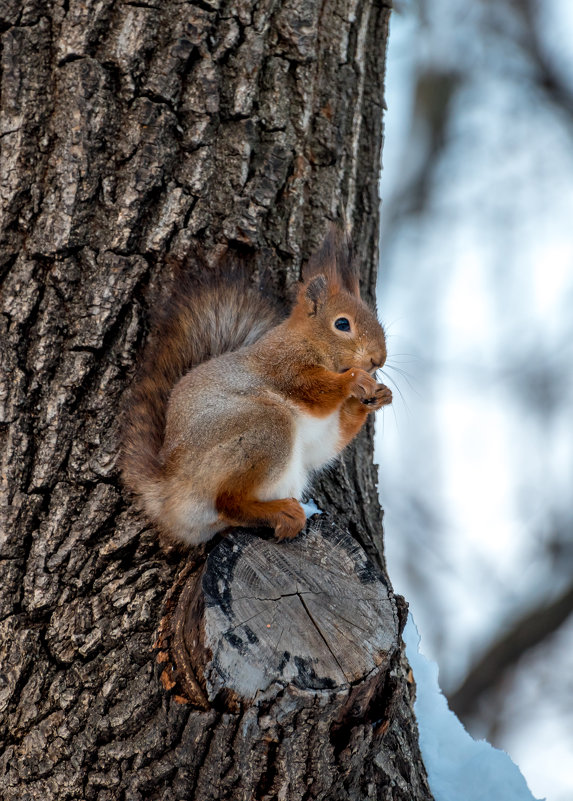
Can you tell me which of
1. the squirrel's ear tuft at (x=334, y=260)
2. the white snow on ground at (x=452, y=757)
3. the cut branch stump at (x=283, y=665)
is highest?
the squirrel's ear tuft at (x=334, y=260)

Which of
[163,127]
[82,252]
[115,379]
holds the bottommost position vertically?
[115,379]

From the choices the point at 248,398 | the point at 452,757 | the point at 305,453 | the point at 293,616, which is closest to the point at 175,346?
the point at 248,398

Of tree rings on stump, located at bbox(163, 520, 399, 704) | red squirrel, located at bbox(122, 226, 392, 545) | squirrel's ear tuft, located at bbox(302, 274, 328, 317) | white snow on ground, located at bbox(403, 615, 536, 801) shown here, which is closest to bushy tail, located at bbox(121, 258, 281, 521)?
red squirrel, located at bbox(122, 226, 392, 545)

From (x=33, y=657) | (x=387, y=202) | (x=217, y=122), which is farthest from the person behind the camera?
(x=387, y=202)

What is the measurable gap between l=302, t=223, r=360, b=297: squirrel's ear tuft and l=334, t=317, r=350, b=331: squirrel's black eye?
2.9 inches

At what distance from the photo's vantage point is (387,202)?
16.9ft

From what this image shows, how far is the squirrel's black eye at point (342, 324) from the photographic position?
1.84 meters

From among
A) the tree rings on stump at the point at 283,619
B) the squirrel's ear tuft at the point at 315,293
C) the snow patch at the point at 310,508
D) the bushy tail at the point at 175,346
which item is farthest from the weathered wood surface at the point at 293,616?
the squirrel's ear tuft at the point at 315,293

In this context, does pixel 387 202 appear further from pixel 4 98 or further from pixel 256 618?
pixel 256 618

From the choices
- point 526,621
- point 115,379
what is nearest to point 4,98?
point 115,379

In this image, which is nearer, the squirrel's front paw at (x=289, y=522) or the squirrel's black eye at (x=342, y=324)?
the squirrel's front paw at (x=289, y=522)

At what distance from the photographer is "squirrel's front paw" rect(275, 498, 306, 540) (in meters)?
1.46

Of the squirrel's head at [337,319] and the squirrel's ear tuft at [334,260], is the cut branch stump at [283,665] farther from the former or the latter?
the squirrel's ear tuft at [334,260]

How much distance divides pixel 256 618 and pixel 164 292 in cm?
68
